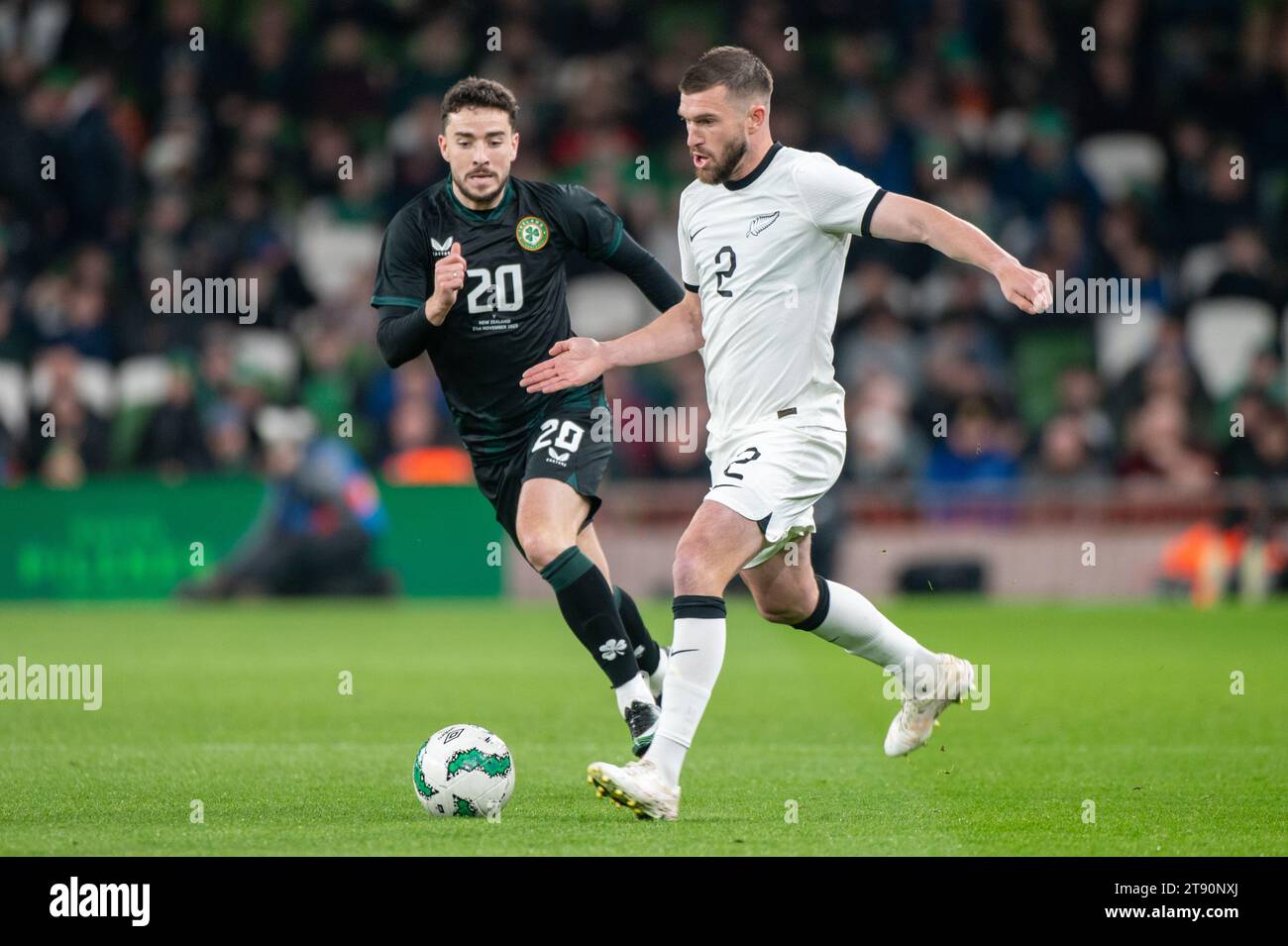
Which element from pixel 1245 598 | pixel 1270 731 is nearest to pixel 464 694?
pixel 1270 731

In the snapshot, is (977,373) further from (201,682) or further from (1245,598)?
(201,682)

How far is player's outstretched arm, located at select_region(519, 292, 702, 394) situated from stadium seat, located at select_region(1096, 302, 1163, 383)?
12.0m

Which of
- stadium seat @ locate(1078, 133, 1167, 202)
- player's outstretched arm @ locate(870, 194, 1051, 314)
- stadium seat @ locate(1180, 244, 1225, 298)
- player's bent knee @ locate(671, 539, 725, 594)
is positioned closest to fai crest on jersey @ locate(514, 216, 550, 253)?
player's outstretched arm @ locate(870, 194, 1051, 314)

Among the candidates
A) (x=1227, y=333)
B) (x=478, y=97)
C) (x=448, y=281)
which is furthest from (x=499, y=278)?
(x=1227, y=333)

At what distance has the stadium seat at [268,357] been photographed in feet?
60.7

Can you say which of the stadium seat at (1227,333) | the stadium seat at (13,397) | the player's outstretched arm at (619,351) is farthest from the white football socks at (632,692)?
the stadium seat at (1227,333)

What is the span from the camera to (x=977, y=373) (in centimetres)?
1833

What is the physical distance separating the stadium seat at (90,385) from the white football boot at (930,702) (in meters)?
12.0

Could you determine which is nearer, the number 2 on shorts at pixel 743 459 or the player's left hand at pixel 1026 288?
the player's left hand at pixel 1026 288

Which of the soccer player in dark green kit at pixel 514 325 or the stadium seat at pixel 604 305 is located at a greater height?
the stadium seat at pixel 604 305

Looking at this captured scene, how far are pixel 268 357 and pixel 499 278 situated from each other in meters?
11.2

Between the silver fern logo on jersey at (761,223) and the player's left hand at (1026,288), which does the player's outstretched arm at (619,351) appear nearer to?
the silver fern logo on jersey at (761,223)

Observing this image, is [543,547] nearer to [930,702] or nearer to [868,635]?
[868,635]

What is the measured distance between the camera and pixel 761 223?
6.96 m
